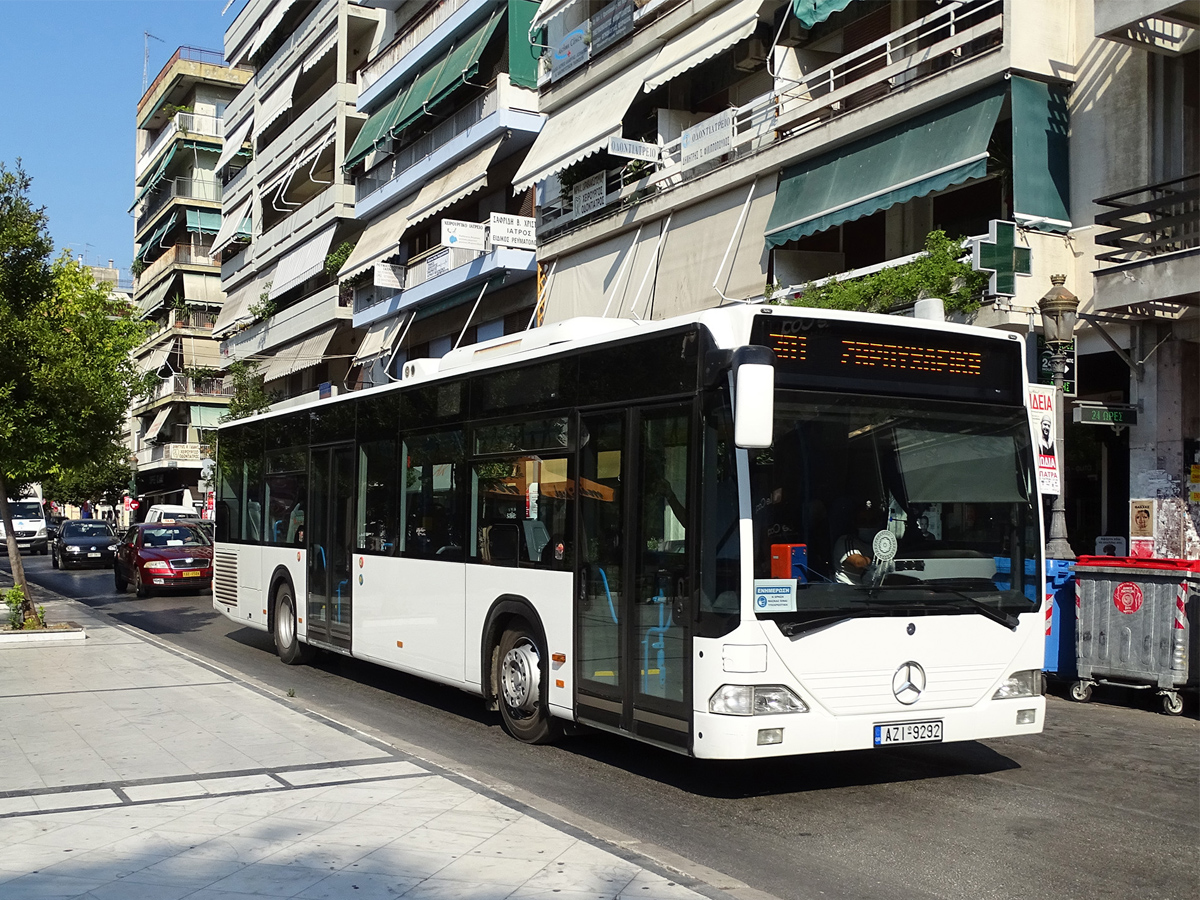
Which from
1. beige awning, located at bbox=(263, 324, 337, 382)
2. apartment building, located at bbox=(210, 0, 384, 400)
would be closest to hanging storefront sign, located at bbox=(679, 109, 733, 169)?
apartment building, located at bbox=(210, 0, 384, 400)

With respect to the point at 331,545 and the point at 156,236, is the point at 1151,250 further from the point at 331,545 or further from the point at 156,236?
the point at 156,236

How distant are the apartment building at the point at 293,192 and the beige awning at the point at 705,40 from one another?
2074 cm

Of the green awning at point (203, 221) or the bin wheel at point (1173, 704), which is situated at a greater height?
the green awning at point (203, 221)

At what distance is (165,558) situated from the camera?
1089 inches

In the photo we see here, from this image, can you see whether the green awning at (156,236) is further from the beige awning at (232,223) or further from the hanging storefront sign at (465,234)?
the hanging storefront sign at (465,234)

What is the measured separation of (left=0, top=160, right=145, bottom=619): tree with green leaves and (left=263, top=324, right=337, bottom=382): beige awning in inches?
1011

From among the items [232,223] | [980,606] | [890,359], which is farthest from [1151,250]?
[232,223]

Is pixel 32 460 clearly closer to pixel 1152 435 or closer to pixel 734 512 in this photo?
pixel 734 512

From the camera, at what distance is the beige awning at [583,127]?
24.8 meters

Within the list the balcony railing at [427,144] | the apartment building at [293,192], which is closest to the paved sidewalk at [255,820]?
the balcony railing at [427,144]

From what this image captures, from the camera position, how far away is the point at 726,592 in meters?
7.38

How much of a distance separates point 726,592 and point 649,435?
1.31m

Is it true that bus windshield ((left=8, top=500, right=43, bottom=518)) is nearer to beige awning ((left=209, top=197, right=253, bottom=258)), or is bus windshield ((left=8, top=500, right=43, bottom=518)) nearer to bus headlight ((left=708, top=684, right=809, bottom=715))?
beige awning ((left=209, top=197, right=253, bottom=258))

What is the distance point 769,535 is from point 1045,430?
6.22 meters
